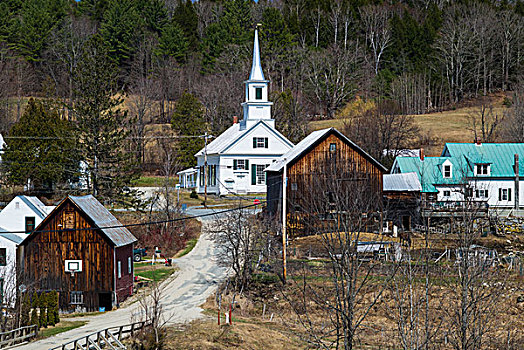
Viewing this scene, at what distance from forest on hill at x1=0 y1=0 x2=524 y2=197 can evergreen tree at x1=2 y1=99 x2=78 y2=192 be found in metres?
27.0

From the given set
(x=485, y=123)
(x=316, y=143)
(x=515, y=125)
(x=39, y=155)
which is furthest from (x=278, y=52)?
(x=316, y=143)

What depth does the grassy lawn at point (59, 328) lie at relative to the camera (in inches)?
1125

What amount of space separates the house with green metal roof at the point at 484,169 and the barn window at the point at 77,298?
28347 mm

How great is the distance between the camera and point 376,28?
118 meters

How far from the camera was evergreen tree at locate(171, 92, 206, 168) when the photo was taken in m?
78.2

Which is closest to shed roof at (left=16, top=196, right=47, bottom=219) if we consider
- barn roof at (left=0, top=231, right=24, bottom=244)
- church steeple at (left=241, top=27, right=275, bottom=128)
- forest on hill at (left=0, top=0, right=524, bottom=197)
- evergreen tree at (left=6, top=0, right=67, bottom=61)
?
barn roof at (left=0, top=231, right=24, bottom=244)

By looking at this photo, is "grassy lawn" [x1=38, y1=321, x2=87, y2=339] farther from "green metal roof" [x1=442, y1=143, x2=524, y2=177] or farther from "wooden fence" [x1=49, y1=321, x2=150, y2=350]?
"green metal roof" [x1=442, y1=143, x2=524, y2=177]

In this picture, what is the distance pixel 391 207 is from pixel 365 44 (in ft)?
238

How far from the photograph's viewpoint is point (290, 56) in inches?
3959

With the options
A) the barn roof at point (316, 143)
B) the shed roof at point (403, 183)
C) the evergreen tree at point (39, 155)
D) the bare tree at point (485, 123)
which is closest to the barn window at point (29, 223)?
the barn roof at point (316, 143)

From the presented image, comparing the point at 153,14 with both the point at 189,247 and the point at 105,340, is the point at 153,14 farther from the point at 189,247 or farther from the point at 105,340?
the point at 105,340

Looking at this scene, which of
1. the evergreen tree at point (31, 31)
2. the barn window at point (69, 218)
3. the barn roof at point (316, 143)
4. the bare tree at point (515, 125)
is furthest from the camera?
the evergreen tree at point (31, 31)

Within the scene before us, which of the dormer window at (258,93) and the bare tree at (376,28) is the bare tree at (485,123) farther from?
the dormer window at (258,93)

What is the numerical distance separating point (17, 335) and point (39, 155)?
107 ft
